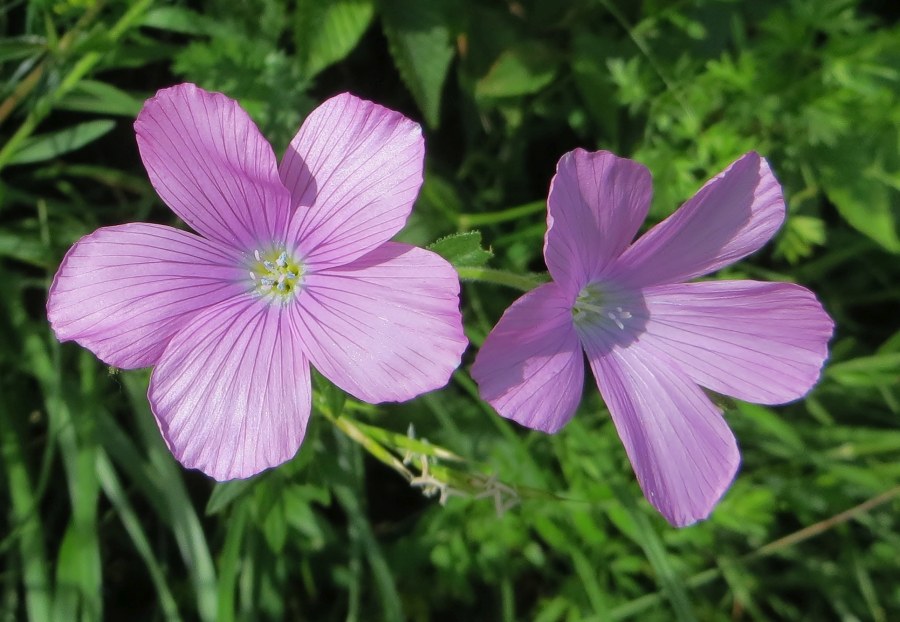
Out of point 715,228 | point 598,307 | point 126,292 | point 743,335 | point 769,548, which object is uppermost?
point 126,292

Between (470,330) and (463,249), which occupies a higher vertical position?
(463,249)

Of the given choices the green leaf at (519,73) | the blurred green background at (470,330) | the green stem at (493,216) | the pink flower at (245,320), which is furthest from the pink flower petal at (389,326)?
the green leaf at (519,73)

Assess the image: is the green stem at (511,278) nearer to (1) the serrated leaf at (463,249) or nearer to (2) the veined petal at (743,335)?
(1) the serrated leaf at (463,249)

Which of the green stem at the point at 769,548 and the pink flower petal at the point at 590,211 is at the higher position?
the pink flower petal at the point at 590,211

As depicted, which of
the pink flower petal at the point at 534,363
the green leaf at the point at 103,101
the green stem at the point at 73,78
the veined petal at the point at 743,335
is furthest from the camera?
the green leaf at the point at 103,101

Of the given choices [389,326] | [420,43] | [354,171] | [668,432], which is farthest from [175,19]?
[668,432]

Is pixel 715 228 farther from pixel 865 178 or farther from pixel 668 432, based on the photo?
pixel 865 178

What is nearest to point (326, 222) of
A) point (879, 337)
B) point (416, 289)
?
point (416, 289)
